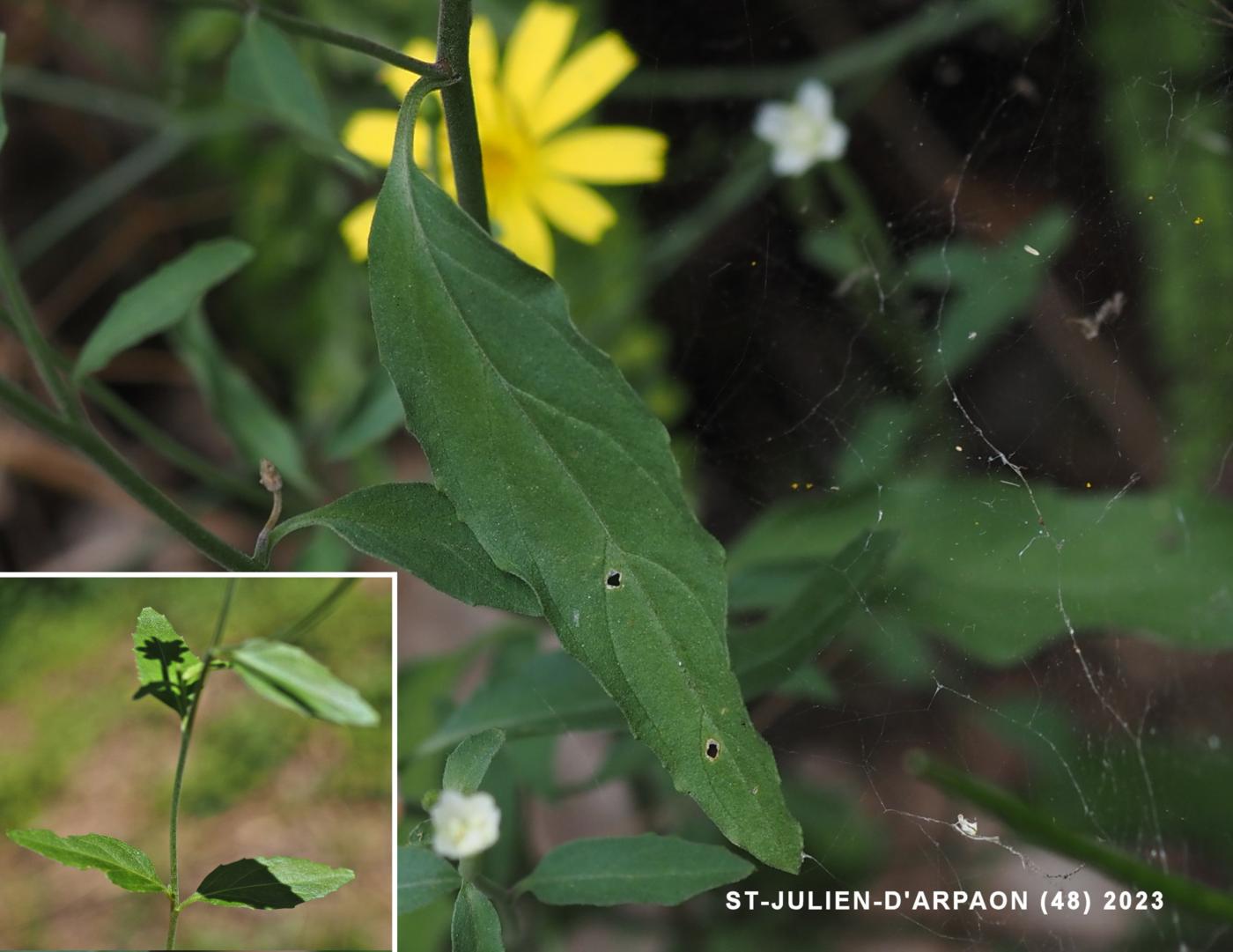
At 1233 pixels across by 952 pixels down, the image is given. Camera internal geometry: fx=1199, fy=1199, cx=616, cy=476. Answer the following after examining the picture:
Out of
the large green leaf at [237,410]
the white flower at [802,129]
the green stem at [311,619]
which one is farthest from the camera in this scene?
the white flower at [802,129]

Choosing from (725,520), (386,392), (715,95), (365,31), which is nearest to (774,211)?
(715,95)

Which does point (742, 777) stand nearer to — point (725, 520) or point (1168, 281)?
point (725, 520)

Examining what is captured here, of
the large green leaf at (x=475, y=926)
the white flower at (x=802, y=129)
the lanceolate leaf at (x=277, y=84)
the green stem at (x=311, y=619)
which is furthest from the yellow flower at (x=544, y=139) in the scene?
the large green leaf at (x=475, y=926)

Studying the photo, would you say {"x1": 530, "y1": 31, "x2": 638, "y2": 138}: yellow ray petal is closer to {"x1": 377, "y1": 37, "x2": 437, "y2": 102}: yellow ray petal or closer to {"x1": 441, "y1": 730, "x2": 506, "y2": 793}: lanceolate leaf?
{"x1": 377, "y1": 37, "x2": 437, "y2": 102}: yellow ray petal

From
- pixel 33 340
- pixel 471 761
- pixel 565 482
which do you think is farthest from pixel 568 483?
pixel 33 340

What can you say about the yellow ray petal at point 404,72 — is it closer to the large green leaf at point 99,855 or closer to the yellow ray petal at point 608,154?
the yellow ray petal at point 608,154

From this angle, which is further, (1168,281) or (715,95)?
(715,95)
